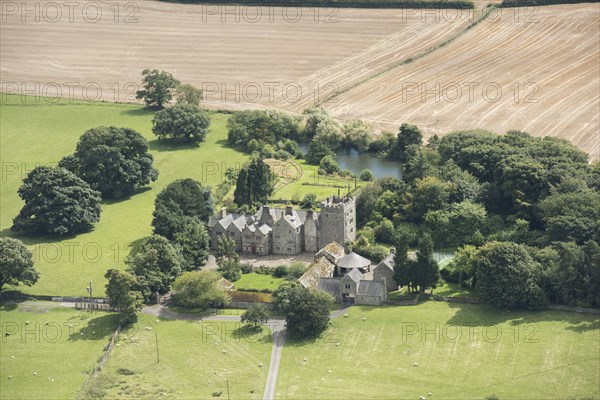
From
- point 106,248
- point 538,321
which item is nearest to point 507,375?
point 538,321

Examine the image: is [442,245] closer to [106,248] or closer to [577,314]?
[577,314]

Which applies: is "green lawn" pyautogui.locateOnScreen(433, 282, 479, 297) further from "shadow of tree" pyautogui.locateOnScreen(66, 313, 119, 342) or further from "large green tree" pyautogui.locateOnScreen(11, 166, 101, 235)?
"large green tree" pyautogui.locateOnScreen(11, 166, 101, 235)

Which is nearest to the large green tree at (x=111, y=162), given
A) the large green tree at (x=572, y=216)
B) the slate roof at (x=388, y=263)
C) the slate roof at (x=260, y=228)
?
the slate roof at (x=260, y=228)

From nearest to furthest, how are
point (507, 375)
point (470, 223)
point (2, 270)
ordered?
point (507, 375) < point (2, 270) < point (470, 223)

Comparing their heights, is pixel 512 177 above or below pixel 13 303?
above

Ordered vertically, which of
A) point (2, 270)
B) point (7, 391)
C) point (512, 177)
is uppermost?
point (512, 177)

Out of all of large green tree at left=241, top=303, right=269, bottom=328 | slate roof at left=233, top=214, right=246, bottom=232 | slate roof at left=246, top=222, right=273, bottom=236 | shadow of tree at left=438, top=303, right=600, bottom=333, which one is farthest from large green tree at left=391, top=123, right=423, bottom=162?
large green tree at left=241, top=303, right=269, bottom=328
